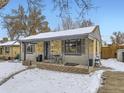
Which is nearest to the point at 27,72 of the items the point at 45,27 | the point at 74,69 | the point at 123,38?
the point at 74,69

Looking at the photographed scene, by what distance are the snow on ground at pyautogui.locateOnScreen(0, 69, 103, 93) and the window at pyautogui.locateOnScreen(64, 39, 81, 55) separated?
4.77 m

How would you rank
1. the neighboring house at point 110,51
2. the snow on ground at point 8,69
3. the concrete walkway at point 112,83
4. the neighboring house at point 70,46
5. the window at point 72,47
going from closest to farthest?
1. the concrete walkway at point 112,83
2. the snow on ground at point 8,69
3. the neighboring house at point 70,46
4. the window at point 72,47
5. the neighboring house at point 110,51

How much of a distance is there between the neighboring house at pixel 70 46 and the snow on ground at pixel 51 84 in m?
3.60

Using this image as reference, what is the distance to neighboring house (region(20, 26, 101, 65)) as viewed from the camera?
21422 mm

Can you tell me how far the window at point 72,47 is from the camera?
72.5 ft

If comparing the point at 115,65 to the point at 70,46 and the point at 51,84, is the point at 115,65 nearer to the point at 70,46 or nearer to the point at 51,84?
the point at 70,46

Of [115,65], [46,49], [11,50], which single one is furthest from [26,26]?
[115,65]

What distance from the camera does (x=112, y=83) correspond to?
14.0 meters

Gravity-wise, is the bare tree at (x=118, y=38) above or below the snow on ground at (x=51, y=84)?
Result: above

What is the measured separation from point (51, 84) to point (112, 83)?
3492 millimetres

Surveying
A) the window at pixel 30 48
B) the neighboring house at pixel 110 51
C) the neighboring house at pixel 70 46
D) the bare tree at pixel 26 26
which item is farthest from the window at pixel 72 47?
the bare tree at pixel 26 26

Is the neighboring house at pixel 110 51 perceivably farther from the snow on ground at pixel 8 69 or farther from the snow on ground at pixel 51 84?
the snow on ground at pixel 51 84

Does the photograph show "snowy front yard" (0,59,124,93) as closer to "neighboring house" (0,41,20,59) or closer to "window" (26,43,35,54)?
"window" (26,43,35,54)

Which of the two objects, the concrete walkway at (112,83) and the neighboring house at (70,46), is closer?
the concrete walkway at (112,83)
